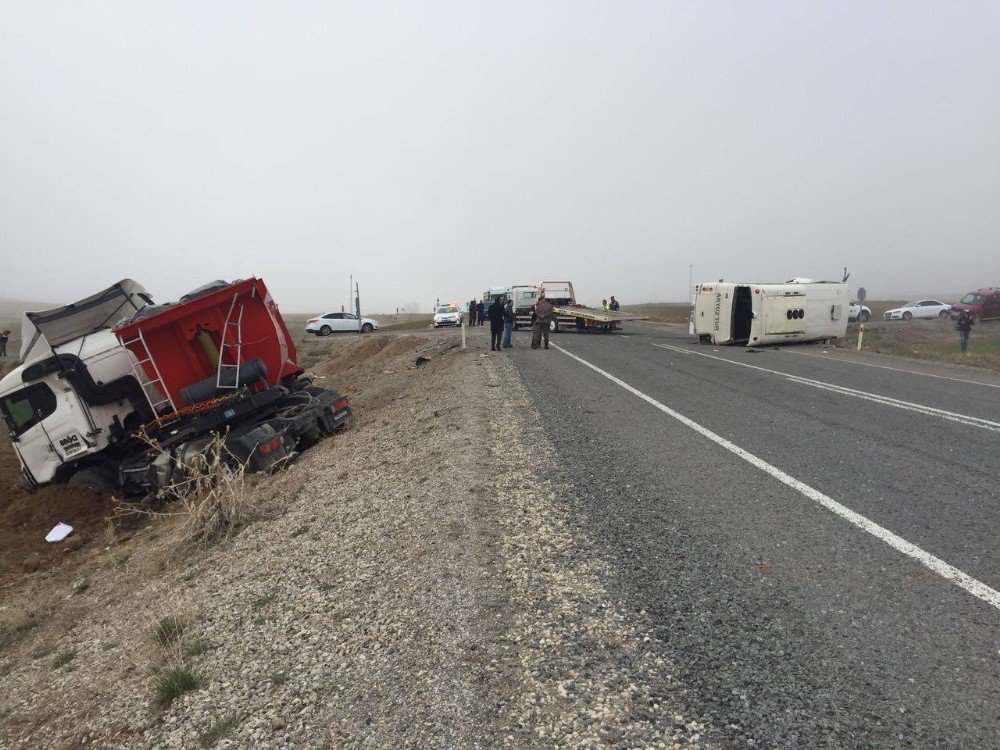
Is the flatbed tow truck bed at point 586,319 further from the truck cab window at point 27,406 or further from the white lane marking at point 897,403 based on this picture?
the truck cab window at point 27,406

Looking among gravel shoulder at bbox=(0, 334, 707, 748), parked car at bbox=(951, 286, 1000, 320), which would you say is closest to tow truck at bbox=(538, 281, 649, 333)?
gravel shoulder at bbox=(0, 334, 707, 748)

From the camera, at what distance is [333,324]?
40.1 meters

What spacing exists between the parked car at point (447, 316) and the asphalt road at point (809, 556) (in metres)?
32.1

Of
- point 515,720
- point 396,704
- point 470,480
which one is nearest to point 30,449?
point 470,480

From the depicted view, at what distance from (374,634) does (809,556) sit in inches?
117

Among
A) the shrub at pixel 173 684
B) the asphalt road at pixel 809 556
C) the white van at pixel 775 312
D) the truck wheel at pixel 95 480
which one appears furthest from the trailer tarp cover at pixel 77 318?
the white van at pixel 775 312

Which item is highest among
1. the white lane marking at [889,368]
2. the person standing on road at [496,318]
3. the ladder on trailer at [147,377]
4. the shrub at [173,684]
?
the person standing on road at [496,318]

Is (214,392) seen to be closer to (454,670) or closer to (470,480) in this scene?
(470,480)

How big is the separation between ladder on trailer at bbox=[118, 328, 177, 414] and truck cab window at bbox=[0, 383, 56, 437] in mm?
1359

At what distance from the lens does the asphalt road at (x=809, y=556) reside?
2498mm

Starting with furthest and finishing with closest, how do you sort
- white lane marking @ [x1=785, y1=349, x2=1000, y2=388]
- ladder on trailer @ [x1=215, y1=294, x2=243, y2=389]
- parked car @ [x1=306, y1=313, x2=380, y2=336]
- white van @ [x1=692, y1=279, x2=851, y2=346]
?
parked car @ [x1=306, y1=313, x2=380, y2=336]
white van @ [x1=692, y1=279, x2=851, y2=346]
white lane marking @ [x1=785, y1=349, x2=1000, y2=388]
ladder on trailer @ [x1=215, y1=294, x2=243, y2=389]

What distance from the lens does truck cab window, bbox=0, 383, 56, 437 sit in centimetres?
907

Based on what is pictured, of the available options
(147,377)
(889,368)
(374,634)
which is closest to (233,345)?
(147,377)

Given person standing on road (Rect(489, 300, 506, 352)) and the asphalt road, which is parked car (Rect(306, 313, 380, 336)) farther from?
the asphalt road
